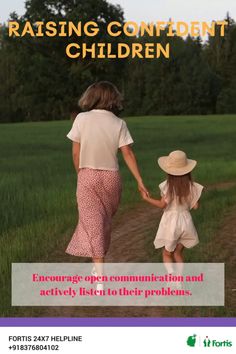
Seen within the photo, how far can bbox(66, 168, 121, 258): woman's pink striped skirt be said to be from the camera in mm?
7270

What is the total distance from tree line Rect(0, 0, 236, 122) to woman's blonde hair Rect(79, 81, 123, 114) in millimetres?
56607

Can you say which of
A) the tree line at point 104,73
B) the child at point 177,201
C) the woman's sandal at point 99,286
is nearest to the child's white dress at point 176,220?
the child at point 177,201

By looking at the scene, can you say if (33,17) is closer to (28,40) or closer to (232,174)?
(28,40)

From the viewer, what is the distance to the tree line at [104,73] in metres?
66.0

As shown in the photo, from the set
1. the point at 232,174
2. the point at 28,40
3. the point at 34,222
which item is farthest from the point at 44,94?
the point at 34,222

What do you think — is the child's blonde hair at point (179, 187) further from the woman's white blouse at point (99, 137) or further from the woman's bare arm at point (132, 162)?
the woman's white blouse at point (99, 137)

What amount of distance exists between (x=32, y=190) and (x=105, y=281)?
8793 millimetres

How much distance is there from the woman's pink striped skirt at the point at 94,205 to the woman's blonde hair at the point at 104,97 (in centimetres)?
62

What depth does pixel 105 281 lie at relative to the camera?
756 centimetres

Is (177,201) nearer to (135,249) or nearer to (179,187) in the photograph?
(179,187)

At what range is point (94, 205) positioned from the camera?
7328 mm

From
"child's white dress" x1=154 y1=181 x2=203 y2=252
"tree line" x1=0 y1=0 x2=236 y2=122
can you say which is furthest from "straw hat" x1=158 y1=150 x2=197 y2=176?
"tree line" x1=0 y1=0 x2=236 y2=122
